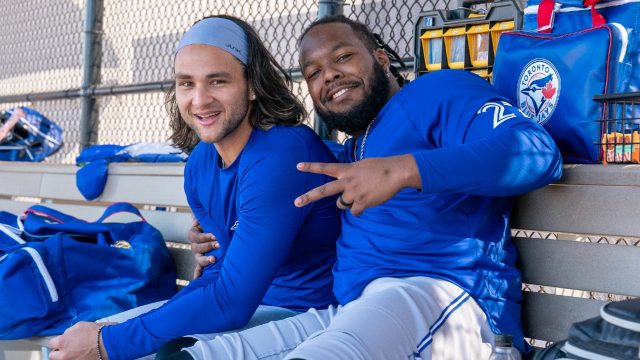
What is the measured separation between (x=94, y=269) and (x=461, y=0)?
1715 mm

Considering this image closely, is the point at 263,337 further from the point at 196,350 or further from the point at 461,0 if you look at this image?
the point at 461,0

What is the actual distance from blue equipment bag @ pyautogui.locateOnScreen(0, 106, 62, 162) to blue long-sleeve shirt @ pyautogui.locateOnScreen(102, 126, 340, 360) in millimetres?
3383

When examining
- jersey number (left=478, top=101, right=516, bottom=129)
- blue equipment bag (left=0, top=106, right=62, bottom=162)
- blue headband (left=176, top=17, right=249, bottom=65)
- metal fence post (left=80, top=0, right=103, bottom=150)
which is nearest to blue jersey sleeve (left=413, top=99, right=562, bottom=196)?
jersey number (left=478, top=101, right=516, bottom=129)

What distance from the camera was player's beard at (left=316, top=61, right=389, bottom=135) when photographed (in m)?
2.68

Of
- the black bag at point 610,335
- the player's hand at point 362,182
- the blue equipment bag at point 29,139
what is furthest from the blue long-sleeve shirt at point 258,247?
the blue equipment bag at point 29,139

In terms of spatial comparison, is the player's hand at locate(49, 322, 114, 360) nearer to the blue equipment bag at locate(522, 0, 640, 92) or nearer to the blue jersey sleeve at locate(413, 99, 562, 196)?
the blue jersey sleeve at locate(413, 99, 562, 196)

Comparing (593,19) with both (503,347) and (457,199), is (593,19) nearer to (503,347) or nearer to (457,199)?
(457,199)

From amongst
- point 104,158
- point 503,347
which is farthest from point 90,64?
point 503,347

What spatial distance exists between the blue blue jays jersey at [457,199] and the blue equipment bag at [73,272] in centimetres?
114

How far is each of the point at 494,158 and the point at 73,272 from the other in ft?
5.87

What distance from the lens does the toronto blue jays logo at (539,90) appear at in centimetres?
244

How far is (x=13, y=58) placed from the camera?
852cm

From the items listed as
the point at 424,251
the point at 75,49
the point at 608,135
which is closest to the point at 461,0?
the point at 608,135

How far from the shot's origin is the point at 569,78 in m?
2.41
